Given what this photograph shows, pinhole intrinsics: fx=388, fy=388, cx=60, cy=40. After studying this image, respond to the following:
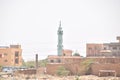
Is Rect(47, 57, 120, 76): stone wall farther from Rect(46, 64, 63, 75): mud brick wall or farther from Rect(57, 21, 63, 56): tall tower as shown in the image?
Rect(57, 21, 63, 56): tall tower

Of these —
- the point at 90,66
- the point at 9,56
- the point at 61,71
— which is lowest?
the point at 61,71

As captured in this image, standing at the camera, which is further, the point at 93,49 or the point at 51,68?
the point at 93,49

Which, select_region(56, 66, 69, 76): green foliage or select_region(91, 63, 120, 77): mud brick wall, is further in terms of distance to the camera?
select_region(56, 66, 69, 76): green foliage

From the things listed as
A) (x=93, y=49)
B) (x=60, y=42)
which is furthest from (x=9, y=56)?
(x=93, y=49)

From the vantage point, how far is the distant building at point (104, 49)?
184ft

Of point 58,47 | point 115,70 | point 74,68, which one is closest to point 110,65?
point 115,70

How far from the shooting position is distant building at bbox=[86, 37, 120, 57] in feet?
184

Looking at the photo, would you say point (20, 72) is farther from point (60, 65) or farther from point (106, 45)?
point (106, 45)

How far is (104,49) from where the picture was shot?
193 feet

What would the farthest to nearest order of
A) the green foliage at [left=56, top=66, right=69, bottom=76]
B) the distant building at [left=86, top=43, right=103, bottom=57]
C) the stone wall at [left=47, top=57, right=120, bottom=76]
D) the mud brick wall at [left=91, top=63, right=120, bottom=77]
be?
the distant building at [left=86, top=43, right=103, bottom=57] → the green foliage at [left=56, top=66, right=69, bottom=76] → the stone wall at [left=47, top=57, right=120, bottom=76] → the mud brick wall at [left=91, top=63, right=120, bottom=77]

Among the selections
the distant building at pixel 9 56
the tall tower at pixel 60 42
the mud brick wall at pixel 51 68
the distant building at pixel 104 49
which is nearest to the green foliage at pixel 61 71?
the mud brick wall at pixel 51 68

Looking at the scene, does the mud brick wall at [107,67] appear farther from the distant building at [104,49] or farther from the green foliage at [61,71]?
the distant building at [104,49]

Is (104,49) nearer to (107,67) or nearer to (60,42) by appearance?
(60,42)

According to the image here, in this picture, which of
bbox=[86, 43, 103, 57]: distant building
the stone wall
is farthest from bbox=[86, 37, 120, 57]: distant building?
the stone wall
